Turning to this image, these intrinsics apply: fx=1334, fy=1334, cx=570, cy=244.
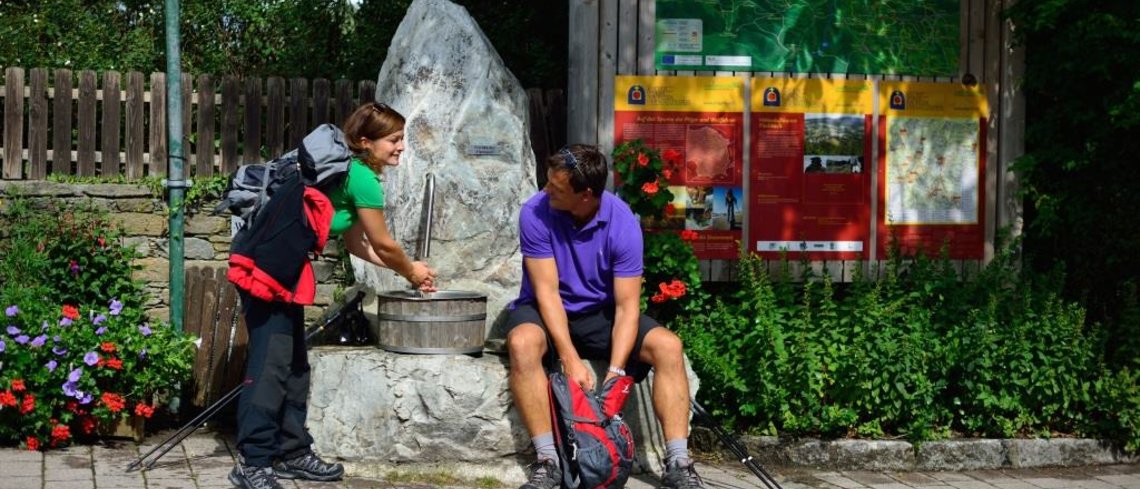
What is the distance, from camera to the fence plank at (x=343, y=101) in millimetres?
9008

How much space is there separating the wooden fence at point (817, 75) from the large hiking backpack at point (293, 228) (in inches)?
89.4

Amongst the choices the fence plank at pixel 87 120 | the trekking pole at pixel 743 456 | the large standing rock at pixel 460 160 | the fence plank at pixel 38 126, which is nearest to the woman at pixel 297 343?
the large standing rock at pixel 460 160

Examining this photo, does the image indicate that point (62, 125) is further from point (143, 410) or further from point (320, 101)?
point (143, 410)

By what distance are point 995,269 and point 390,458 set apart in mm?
3837

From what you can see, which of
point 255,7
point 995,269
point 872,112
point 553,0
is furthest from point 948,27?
point 255,7

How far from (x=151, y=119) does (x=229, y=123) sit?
1.65 ft

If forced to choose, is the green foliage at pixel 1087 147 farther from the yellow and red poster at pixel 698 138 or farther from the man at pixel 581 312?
the man at pixel 581 312

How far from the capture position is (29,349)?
21.6ft

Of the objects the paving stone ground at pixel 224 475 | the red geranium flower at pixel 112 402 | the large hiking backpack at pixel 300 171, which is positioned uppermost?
the large hiking backpack at pixel 300 171

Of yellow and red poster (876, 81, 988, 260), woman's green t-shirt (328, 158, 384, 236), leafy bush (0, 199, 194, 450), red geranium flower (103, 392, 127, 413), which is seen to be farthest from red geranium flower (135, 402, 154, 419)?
yellow and red poster (876, 81, 988, 260)

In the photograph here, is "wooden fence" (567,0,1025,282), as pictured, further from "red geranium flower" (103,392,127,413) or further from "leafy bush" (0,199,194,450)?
"red geranium flower" (103,392,127,413)

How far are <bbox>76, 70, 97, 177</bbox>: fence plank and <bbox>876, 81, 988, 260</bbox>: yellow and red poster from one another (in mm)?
5065

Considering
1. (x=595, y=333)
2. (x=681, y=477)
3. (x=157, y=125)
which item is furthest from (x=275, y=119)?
(x=681, y=477)

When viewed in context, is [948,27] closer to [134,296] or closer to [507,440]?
[507,440]
